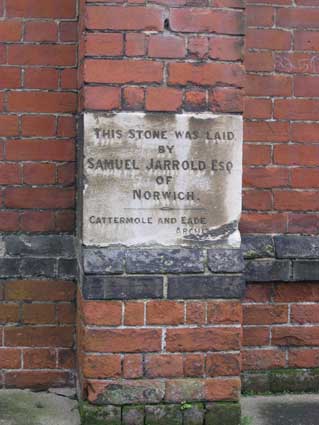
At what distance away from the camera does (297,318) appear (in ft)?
11.2

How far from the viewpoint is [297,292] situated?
340cm

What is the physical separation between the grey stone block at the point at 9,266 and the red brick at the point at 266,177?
1.22 metres

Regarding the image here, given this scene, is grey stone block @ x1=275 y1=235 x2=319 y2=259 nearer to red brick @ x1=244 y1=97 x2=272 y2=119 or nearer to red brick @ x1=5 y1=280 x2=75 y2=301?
red brick @ x1=244 y1=97 x2=272 y2=119

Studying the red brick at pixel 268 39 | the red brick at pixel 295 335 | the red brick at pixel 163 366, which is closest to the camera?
the red brick at pixel 163 366

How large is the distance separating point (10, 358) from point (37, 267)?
492mm

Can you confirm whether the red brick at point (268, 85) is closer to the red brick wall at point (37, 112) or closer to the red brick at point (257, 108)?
the red brick at point (257, 108)

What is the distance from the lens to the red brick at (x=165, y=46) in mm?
2857

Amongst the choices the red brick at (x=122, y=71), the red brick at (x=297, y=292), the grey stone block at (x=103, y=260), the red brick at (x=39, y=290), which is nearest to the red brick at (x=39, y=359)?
the red brick at (x=39, y=290)

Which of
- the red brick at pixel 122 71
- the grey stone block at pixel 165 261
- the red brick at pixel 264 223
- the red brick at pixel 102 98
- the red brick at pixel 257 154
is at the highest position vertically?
the red brick at pixel 122 71

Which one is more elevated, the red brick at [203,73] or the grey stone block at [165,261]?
the red brick at [203,73]

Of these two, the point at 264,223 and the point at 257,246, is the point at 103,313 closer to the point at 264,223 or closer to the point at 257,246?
the point at 257,246

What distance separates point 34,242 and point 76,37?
3.40ft

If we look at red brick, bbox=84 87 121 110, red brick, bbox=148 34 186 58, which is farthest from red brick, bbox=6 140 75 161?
red brick, bbox=148 34 186 58

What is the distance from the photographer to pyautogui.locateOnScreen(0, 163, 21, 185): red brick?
3262 mm
